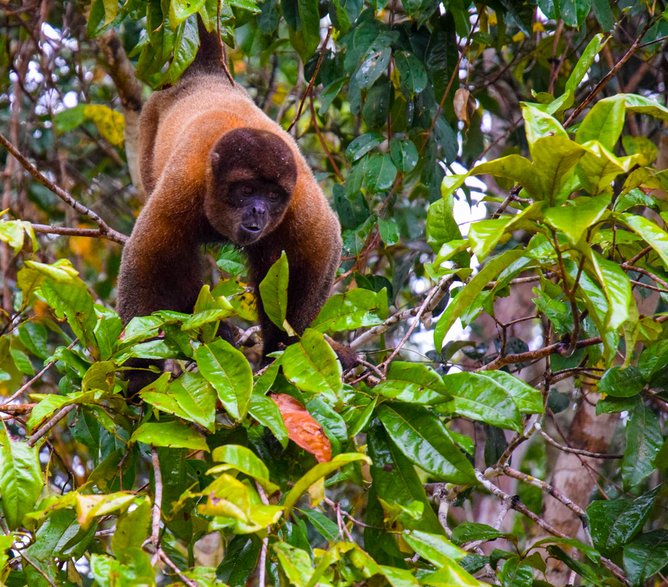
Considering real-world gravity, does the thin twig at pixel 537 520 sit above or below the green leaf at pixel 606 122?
below

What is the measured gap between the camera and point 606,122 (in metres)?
2.39

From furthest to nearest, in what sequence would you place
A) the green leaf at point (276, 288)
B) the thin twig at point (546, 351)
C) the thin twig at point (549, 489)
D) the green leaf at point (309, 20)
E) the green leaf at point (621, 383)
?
the green leaf at point (309, 20)
the thin twig at point (549, 489)
the green leaf at point (621, 383)
the thin twig at point (546, 351)
the green leaf at point (276, 288)

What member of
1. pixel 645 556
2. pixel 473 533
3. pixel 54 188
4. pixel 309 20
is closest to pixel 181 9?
pixel 309 20

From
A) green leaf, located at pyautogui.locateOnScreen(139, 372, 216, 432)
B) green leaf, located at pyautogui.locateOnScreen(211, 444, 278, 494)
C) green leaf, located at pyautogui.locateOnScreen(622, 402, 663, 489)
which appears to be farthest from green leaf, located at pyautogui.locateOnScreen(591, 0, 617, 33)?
green leaf, located at pyautogui.locateOnScreen(211, 444, 278, 494)

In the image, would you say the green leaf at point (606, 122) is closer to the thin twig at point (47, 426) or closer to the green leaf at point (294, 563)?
the green leaf at point (294, 563)

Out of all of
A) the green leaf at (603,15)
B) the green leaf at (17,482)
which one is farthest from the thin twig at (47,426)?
the green leaf at (603,15)

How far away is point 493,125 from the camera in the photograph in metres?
7.86

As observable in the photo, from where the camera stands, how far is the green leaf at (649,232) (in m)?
2.21

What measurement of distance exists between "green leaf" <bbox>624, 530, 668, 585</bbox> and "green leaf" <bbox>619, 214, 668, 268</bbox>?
1.35m

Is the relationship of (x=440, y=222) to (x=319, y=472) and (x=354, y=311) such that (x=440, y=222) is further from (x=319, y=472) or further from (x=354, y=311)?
(x=319, y=472)

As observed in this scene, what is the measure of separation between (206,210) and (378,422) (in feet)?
6.97

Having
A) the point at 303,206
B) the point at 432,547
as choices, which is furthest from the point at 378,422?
the point at 303,206

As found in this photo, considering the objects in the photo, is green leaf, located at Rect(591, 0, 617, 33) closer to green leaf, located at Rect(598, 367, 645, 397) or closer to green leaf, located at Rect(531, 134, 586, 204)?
green leaf, located at Rect(598, 367, 645, 397)

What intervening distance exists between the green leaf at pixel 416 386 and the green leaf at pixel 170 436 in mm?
567
